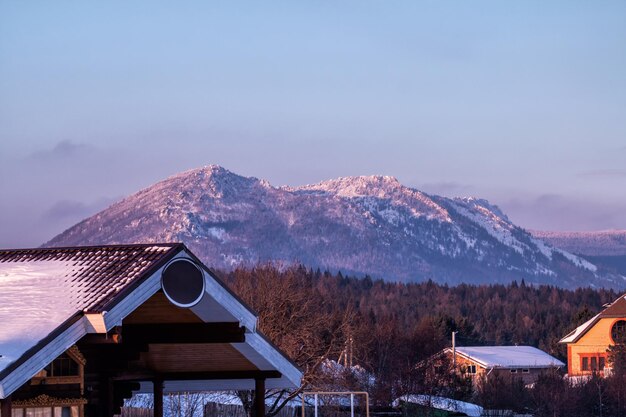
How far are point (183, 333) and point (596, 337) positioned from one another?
7350cm

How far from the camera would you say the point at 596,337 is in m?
86.9

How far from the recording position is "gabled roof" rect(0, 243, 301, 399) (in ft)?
45.8

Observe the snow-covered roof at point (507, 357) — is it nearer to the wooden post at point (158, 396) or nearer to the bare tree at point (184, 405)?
the bare tree at point (184, 405)

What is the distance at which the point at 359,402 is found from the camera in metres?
54.0

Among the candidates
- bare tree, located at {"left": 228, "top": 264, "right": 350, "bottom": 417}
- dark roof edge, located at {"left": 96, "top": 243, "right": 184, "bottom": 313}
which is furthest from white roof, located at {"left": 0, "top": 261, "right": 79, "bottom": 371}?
bare tree, located at {"left": 228, "top": 264, "right": 350, "bottom": 417}

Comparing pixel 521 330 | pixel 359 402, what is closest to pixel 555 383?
pixel 359 402

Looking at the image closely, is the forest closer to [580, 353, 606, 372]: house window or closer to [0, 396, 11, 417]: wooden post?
[580, 353, 606, 372]: house window

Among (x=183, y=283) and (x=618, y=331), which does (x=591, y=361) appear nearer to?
(x=618, y=331)

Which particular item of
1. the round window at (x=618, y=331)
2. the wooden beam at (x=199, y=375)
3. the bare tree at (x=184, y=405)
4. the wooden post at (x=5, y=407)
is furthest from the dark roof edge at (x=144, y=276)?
the round window at (x=618, y=331)

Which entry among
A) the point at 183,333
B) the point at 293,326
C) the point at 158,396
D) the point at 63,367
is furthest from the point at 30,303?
the point at 293,326

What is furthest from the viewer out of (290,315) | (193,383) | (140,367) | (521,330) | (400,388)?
(521,330)

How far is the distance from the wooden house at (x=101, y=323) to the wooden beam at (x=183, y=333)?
1 centimetres

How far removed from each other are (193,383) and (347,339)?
110 ft

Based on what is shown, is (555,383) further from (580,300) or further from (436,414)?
(580,300)
